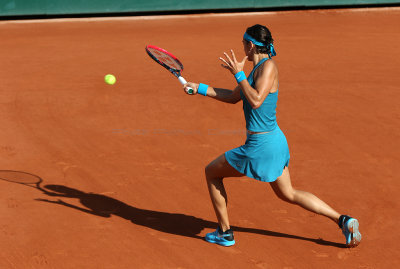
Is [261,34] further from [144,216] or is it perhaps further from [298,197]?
[144,216]

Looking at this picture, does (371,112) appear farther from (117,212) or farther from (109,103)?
(117,212)

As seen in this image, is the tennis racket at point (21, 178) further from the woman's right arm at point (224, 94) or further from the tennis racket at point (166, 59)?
the woman's right arm at point (224, 94)

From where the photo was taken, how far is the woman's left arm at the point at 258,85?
4.75 meters

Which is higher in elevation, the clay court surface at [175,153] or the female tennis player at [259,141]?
the female tennis player at [259,141]

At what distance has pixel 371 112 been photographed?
904 centimetres

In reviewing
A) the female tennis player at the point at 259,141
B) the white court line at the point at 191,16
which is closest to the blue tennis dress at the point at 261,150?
the female tennis player at the point at 259,141

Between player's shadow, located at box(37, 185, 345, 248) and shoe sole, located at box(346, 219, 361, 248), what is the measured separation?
21cm

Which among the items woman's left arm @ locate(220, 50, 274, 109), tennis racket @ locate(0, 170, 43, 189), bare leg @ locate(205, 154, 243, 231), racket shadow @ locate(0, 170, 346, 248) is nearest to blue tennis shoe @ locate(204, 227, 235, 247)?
bare leg @ locate(205, 154, 243, 231)

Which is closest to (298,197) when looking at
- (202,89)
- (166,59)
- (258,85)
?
(258,85)

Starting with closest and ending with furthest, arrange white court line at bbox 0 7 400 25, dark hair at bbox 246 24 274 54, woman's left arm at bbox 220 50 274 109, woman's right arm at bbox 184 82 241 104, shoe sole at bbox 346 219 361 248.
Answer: woman's left arm at bbox 220 50 274 109 < dark hair at bbox 246 24 274 54 < shoe sole at bbox 346 219 361 248 < woman's right arm at bbox 184 82 241 104 < white court line at bbox 0 7 400 25

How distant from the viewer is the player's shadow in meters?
5.74

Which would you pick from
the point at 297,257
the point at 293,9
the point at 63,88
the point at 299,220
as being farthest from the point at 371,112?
the point at 293,9

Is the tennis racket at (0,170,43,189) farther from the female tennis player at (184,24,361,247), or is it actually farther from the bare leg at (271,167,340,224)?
the bare leg at (271,167,340,224)

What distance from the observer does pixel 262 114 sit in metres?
4.99
